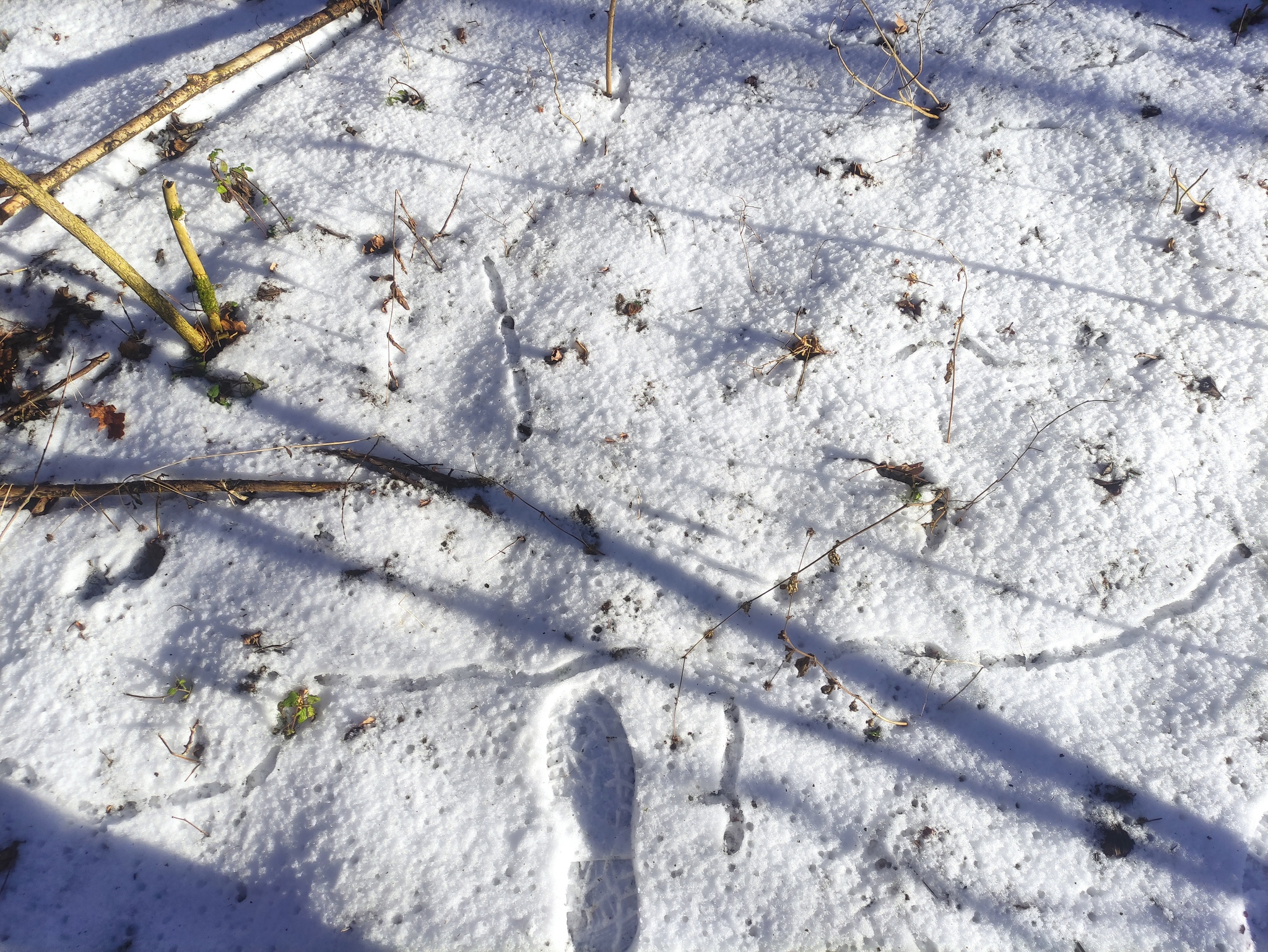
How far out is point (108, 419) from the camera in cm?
261

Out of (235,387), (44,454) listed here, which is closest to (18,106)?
(44,454)

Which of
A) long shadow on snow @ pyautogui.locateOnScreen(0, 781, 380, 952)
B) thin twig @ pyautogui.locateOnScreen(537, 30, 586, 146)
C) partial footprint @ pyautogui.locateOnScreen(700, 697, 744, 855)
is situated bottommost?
long shadow on snow @ pyautogui.locateOnScreen(0, 781, 380, 952)

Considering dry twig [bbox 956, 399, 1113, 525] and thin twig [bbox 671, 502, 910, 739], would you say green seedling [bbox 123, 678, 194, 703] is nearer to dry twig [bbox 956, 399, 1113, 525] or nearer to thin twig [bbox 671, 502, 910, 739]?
thin twig [bbox 671, 502, 910, 739]

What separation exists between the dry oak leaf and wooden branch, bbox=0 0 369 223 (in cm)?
92

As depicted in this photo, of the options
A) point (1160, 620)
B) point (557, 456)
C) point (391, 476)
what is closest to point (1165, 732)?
point (1160, 620)

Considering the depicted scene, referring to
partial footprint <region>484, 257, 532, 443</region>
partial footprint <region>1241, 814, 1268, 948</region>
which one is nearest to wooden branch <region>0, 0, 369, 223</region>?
partial footprint <region>484, 257, 532, 443</region>

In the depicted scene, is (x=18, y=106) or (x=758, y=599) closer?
(x=758, y=599)

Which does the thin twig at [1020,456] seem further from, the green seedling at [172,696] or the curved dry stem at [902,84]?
the green seedling at [172,696]

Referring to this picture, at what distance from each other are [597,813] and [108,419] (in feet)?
8.26

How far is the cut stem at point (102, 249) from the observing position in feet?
6.22

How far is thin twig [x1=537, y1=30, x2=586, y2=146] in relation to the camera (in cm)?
294

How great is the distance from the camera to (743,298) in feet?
8.95

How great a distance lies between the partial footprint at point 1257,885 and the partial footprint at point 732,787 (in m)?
1.65

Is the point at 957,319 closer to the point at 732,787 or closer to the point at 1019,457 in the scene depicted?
the point at 1019,457
